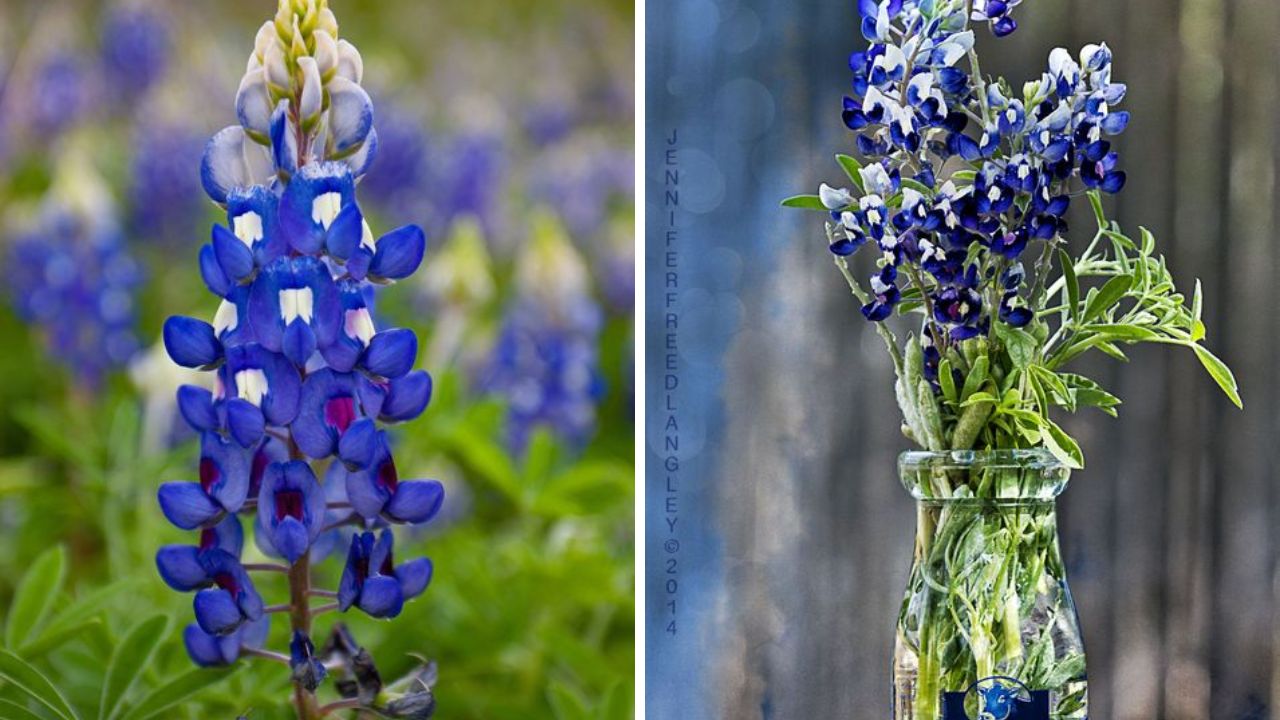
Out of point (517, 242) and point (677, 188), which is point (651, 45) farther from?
point (517, 242)

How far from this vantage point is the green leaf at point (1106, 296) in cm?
95

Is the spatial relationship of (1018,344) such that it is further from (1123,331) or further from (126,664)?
(126,664)

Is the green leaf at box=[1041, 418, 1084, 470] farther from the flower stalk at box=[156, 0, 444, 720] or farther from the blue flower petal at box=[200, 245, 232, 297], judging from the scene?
the blue flower petal at box=[200, 245, 232, 297]

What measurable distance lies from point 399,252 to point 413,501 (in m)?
0.16

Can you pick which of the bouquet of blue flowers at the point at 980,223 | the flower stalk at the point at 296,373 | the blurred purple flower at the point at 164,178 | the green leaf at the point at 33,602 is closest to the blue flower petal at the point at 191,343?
the flower stalk at the point at 296,373

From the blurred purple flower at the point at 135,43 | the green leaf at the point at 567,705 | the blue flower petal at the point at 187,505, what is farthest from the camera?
the blurred purple flower at the point at 135,43

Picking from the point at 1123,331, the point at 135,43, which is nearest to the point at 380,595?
the point at 1123,331

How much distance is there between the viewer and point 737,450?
133 cm

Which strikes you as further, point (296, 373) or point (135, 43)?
point (135, 43)

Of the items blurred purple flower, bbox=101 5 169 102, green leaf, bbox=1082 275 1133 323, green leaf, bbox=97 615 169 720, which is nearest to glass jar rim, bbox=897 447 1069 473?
green leaf, bbox=1082 275 1133 323

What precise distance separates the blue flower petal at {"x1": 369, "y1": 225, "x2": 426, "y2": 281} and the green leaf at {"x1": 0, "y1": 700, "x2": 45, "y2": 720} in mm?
413

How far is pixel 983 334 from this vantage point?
95 cm

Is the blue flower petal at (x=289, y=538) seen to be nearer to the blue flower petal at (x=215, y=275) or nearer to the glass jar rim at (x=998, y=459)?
the blue flower petal at (x=215, y=275)

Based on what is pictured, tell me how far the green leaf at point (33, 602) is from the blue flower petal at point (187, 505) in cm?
30
